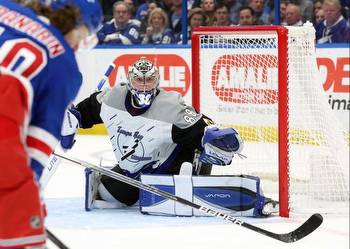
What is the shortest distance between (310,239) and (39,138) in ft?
7.17

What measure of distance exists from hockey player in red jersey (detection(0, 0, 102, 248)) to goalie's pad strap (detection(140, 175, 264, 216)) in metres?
2.31

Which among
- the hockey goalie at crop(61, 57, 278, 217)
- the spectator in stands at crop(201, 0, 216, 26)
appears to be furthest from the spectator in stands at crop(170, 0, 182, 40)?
the hockey goalie at crop(61, 57, 278, 217)

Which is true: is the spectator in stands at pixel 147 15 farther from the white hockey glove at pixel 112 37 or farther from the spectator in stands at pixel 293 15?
the spectator in stands at pixel 293 15

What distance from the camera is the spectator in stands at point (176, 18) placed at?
22.5ft

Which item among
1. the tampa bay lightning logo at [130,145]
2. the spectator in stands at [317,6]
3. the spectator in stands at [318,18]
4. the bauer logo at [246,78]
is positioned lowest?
the tampa bay lightning logo at [130,145]

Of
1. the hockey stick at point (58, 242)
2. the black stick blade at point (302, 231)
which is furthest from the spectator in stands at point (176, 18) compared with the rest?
the hockey stick at point (58, 242)

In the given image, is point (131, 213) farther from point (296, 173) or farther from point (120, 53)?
point (120, 53)

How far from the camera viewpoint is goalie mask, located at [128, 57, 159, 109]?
404cm

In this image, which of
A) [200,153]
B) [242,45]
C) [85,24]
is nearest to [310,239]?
[200,153]

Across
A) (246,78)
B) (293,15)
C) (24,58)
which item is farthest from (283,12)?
(24,58)

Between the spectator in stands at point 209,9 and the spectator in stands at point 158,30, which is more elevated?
the spectator in stands at point 209,9

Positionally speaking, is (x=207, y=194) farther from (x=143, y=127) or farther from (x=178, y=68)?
(x=178, y=68)

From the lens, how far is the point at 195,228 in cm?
380

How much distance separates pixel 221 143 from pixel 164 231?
0.49m
